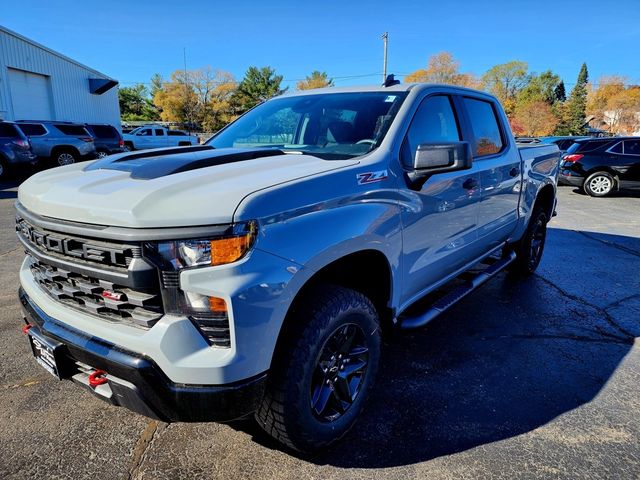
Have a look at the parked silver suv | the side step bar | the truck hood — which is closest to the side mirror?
the truck hood

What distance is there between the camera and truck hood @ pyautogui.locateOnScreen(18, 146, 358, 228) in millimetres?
1652

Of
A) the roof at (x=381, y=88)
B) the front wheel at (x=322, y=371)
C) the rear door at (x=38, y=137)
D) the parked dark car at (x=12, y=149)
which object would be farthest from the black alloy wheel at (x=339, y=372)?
the rear door at (x=38, y=137)

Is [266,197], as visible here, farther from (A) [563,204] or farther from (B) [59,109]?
(B) [59,109]

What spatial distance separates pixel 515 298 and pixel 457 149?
265 cm

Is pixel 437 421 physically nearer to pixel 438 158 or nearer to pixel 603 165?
pixel 438 158

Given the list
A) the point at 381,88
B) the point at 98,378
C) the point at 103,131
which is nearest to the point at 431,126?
the point at 381,88

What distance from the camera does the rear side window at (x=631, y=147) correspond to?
39.2 feet

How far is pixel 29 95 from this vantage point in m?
21.7

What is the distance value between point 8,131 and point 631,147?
59.4ft

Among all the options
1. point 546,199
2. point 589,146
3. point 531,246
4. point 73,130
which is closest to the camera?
point 531,246

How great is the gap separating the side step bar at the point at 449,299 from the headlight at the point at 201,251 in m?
1.50

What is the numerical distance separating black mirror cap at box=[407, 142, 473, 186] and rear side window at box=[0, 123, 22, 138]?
14.6 metres

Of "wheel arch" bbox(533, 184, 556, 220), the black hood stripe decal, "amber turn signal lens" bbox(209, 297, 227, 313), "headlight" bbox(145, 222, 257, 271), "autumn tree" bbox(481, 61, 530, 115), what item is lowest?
"wheel arch" bbox(533, 184, 556, 220)

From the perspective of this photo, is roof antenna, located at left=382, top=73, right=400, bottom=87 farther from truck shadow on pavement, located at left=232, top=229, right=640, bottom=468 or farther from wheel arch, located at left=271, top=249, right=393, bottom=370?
truck shadow on pavement, located at left=232, top=229, right=640, bottom=468
